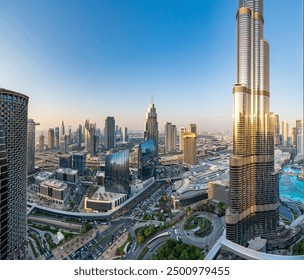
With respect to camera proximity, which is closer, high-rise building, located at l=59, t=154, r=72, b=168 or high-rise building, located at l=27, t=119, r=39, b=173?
high-rise building, located at l=27, t=119, r=39, b=173

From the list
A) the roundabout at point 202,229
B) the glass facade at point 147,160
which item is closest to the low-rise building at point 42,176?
the glass facade at point 147,160

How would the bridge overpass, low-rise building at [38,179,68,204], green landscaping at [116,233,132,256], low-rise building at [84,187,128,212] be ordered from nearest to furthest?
the bridge overpass, green landscaping at [116,233,132,256], low-rise building at [84,187,128,212], low-rise building at [38,179,68,204]

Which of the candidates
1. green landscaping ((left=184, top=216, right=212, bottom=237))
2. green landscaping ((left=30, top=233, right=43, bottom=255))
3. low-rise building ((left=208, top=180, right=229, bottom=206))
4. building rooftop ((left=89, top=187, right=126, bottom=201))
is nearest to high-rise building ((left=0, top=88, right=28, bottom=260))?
green landscaping ((left=30, top=233, right=43, bottom=255))

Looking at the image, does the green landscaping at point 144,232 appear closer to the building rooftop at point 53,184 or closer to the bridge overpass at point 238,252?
the bridge overpass at point 238,252

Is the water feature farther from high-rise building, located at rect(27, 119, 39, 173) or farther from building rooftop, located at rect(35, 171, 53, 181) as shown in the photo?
building rooftop, located at rect(35, 171, 53, 181)

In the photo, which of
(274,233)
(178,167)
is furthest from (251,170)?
(178,167)

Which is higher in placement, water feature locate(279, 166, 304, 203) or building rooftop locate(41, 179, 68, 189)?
building rooftop locate(41, 179, 68, 189)

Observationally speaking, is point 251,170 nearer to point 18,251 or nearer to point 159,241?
point 159,241
